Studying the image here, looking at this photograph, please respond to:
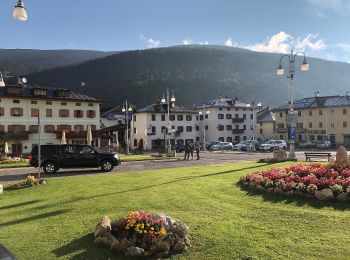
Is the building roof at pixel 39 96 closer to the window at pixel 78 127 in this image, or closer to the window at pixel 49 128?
the window at pixel 78 127

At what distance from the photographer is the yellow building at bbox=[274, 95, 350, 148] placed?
8454 centimetres

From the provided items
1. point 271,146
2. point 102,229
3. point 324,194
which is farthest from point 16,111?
point 102,229

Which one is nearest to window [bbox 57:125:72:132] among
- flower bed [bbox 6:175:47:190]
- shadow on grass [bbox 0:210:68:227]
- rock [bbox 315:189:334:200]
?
flower bed [bbox 6:175:47:190]

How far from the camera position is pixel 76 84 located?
166m

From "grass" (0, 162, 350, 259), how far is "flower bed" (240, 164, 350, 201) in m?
0.42

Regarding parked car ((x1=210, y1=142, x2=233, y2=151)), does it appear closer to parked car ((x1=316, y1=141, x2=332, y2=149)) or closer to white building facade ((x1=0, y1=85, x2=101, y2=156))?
parked car ((x1=316, y1=141, x2=332, y2=149))

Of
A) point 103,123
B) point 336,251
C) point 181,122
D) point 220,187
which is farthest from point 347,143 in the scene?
point 336,251

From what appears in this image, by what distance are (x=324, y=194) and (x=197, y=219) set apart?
177 inches

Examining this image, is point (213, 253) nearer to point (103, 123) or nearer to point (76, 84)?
point (103, 123)

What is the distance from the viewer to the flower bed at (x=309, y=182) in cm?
1277

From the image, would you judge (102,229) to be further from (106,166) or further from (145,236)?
(106,166)

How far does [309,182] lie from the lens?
13898 mm

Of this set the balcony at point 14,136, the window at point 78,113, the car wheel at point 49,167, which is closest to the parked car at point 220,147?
the window at point 78,113

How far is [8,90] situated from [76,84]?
109 meters
